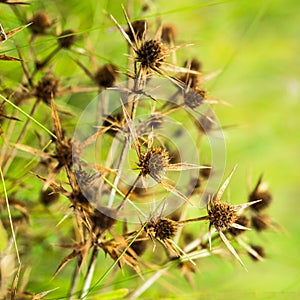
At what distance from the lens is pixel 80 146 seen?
0.75 metres

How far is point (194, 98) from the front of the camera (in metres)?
0.84

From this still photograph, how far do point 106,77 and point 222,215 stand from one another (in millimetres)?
364

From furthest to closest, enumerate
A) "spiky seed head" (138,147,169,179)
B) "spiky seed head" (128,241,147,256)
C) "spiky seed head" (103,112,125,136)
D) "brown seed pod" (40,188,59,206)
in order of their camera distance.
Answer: "brown seed pod" (40,188,59,206), "spiky seed head" (128,241,147,256), "spiky seed head" (103,112,125,136), "spiky seed head" (138,147,169,179)

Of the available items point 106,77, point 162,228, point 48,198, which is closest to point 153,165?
point 162,228

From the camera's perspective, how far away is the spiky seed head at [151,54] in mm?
729

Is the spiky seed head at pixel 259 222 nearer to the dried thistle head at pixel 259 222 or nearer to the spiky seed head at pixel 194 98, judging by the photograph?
the dried thistle head at pixel 259 222

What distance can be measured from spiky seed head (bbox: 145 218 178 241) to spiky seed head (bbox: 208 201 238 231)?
0.05m

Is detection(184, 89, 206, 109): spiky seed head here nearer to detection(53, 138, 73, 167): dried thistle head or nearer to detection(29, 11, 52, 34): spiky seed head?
detection(53, 138, 73, 167): dried thistle head

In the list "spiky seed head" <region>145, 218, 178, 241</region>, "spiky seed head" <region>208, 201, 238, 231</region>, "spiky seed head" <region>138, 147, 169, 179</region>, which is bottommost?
"spiky seed head" <region>145, 218, 178, 241</region>

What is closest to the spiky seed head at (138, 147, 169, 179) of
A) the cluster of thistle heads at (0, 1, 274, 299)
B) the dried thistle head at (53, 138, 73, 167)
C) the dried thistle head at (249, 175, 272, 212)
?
the cluster of thistle heads at (0, 1, 274, 299)

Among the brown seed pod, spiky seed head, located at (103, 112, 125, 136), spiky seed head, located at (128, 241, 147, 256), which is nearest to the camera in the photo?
spiky seed head, located at (103, 112, 125, 136)

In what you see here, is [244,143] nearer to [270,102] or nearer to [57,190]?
[270,102]

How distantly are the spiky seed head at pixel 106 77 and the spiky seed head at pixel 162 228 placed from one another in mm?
317

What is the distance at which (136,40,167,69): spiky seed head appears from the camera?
729 mm
